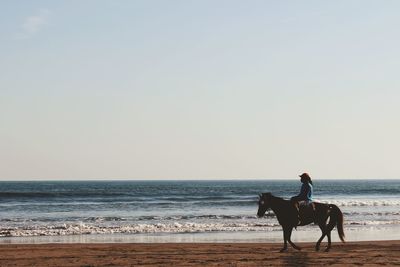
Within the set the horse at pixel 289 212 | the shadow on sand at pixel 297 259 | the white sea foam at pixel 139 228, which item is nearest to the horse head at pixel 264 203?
the horse at pixel 289 212

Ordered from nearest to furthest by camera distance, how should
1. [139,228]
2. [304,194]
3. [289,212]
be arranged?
[304,194] → [289,212] → [139,228]

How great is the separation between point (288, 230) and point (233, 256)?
2.15 meters

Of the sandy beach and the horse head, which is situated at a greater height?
the horse head

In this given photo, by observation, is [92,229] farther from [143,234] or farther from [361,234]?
[361,234]

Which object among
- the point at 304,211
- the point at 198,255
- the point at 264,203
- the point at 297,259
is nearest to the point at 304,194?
the point at 304,211

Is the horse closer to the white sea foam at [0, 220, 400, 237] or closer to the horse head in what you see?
the horse head

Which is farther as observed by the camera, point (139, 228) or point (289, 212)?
point (139, 228)

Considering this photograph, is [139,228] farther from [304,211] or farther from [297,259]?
[297,259]

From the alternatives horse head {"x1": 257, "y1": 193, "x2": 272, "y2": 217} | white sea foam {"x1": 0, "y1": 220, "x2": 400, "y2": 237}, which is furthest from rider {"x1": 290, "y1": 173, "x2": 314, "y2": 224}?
white sea foam {"x1": 0, "y1": 220, "x2": 400, "y2": 237}

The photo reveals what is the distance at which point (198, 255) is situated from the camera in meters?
15.5

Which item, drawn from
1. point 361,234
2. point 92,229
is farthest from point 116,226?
point 361,234

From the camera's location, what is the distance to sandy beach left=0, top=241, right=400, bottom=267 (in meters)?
13.9

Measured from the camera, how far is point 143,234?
2372cm

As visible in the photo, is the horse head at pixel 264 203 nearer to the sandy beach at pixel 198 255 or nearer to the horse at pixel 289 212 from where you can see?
the horse at pixel 289 212
